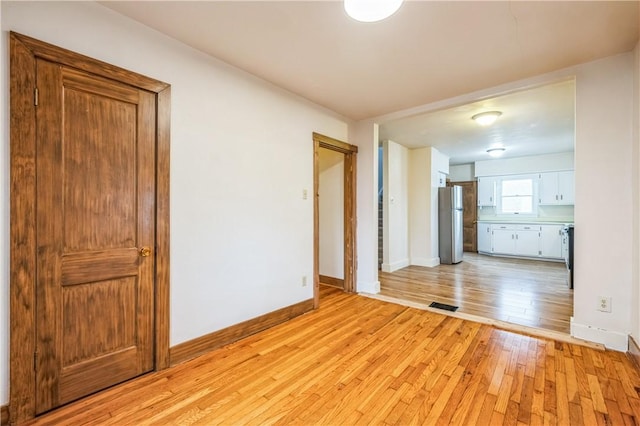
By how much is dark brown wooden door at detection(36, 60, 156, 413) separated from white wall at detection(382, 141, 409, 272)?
4.16m

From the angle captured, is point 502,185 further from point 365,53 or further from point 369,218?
point 365,53

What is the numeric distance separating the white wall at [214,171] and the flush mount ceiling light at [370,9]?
1277 millimetres

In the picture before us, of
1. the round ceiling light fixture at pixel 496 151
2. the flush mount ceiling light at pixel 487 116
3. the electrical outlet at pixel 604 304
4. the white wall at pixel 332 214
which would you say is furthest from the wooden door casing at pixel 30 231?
the round ceiling light fixture at pixel 496 151

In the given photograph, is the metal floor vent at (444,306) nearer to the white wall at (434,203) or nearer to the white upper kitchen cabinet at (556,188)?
the white wall at (434,203)

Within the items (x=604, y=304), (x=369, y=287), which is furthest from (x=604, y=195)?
(x=369, y=287)

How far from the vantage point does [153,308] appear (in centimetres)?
202

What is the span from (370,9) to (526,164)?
7.08m

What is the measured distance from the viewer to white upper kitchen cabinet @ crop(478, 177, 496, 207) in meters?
7.35

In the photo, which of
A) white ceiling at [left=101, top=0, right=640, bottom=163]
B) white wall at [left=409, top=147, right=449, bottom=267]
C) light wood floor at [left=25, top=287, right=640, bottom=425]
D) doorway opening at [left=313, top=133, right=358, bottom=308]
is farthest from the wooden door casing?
white wall at [left=409, top=147, right=449, bottom=267]

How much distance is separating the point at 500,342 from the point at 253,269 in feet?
7.70

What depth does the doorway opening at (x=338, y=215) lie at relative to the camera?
13.2 ft

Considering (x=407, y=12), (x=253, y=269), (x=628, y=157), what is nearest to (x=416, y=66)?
(x=407, y=12)

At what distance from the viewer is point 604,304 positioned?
2367mm

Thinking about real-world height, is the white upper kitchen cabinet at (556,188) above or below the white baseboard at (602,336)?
above
